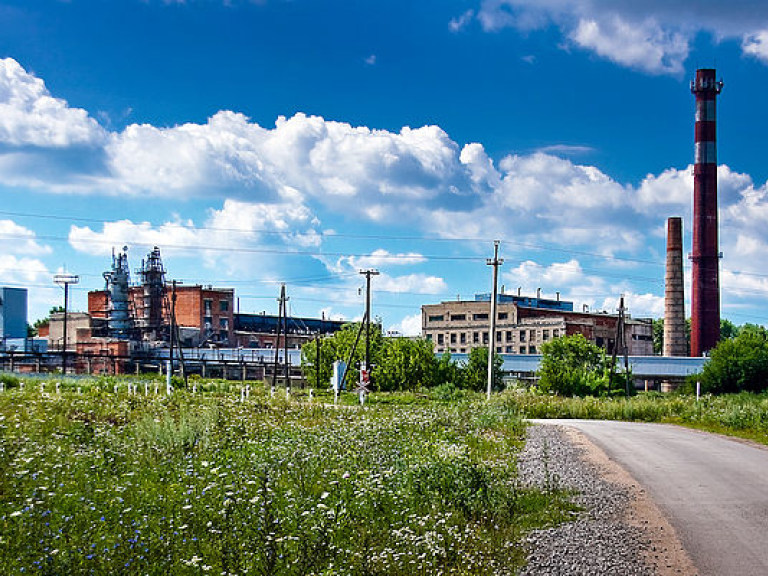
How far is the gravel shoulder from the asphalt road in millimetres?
229

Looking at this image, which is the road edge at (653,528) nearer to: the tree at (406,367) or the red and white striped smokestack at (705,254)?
the tree at (406,367)

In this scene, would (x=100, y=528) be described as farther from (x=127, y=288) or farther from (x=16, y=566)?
(x=127, y=288)

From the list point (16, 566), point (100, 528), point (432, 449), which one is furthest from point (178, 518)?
point (432, 449)

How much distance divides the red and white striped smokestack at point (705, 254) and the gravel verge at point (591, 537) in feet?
→ 194

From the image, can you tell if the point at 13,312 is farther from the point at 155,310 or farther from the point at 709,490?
the point at 709,490

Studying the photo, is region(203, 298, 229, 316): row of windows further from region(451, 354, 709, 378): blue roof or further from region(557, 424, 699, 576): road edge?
region(557, 424, 699, 576): road edge

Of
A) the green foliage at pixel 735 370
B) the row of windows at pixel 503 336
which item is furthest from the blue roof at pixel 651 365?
the row of windows at pixel 503 336

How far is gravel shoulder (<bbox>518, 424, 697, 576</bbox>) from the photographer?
845 centimetres

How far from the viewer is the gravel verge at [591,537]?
8406 mm

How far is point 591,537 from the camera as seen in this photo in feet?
31.4

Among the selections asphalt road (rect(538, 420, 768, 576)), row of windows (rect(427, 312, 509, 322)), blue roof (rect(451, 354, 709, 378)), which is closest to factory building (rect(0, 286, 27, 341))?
row of windows (rect(427, 312, 509, 322))

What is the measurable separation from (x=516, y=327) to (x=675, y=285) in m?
24.4

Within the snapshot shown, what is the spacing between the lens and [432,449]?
51.2ft

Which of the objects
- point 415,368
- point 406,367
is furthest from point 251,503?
point 406,367
